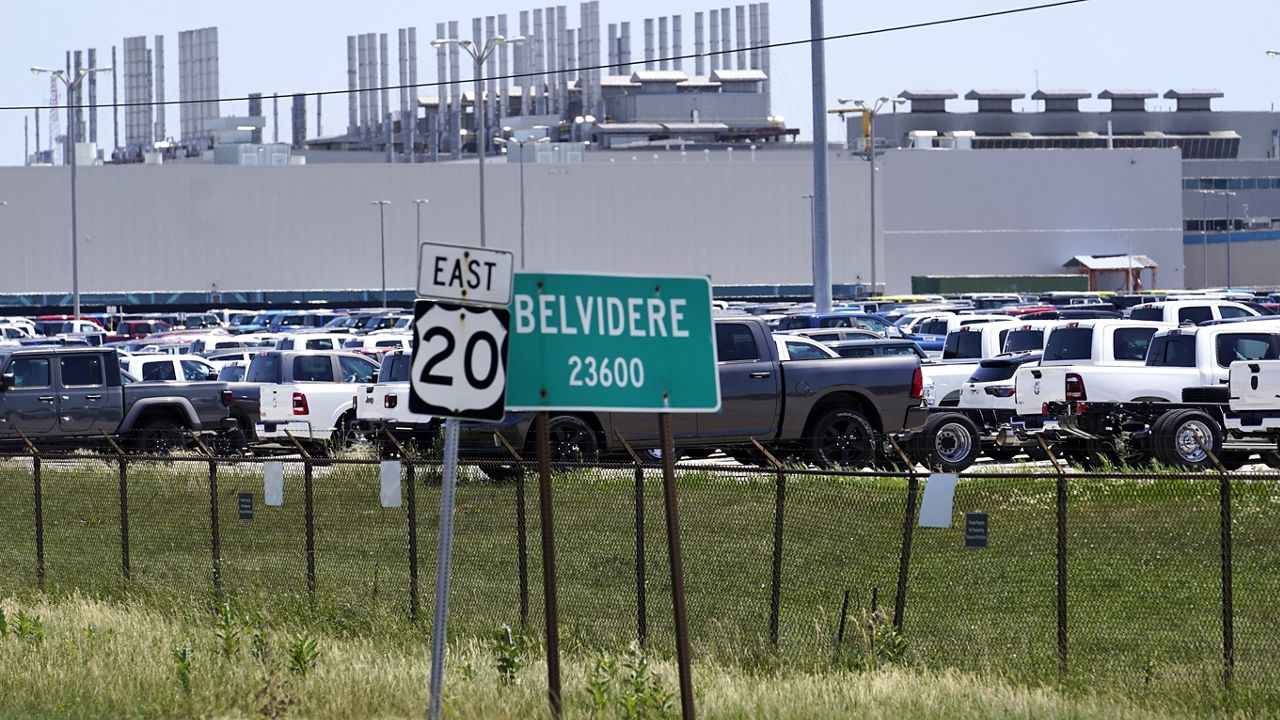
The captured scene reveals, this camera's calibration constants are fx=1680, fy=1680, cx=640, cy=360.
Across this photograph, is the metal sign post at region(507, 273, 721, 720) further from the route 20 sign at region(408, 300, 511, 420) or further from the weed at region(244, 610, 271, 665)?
the weed at region(244, 610, 271, 665)

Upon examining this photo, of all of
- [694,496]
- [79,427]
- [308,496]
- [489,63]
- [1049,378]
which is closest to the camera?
[308,496]

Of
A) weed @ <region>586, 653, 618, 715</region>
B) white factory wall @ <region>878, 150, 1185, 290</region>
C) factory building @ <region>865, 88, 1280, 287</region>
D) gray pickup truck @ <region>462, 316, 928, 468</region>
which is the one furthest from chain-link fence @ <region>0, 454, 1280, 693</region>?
factory building @ <region>865, 88, 1280, 287</region>

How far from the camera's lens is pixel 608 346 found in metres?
8.68

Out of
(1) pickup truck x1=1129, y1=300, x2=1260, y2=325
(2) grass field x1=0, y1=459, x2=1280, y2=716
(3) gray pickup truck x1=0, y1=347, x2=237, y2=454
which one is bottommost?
(2) grass field x1=0, y1=459, x2=1280, y2=716

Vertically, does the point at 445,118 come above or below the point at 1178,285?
above

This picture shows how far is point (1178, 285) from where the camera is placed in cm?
11212

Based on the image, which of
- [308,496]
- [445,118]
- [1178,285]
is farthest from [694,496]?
[445,118]

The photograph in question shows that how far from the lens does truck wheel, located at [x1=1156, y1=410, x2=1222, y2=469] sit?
20.9 metres

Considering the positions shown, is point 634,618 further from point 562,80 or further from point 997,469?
point 562,80

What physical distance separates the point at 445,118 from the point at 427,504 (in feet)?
344

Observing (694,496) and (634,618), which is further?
(694,496)

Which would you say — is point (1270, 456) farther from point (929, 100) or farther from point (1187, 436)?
point (929, 100)

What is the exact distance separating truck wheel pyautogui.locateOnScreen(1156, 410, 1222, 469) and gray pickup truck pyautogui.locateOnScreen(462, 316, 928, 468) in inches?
134

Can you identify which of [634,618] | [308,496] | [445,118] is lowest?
[634,618]
